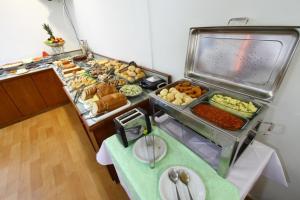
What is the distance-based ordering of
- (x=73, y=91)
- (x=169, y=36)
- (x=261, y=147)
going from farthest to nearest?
(x=73, y=91)
(x=169, y=36)
(x=261, y=147)

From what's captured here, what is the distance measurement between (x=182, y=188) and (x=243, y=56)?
25.3 inches

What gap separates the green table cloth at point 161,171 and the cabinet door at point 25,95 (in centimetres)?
223

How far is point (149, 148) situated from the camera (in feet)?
2.52

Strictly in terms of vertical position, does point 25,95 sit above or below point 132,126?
below

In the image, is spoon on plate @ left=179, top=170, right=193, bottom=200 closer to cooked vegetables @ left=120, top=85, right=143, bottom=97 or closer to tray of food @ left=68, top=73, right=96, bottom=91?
cooked vegetables @ left=120, top=85, right=143, bottom=97

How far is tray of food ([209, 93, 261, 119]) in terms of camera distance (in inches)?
25.5

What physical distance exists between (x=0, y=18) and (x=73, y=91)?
2139 mm

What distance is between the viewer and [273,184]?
2.90ft

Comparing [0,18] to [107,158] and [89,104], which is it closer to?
[89,104]

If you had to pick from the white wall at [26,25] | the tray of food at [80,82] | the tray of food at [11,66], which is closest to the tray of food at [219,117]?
the tray of food at [80,82]

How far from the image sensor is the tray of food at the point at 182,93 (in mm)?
764

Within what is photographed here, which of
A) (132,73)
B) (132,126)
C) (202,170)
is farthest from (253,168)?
(132,73)

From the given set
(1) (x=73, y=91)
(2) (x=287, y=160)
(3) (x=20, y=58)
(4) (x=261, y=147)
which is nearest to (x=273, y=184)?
(2) (x=287, y=160)

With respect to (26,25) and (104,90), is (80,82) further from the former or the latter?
(26,25)
